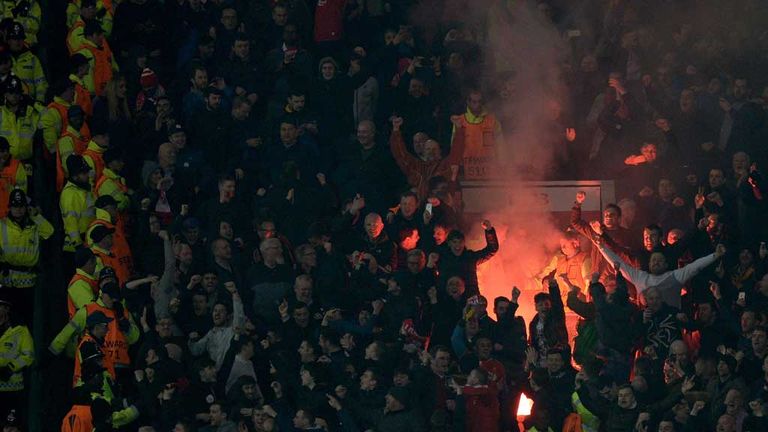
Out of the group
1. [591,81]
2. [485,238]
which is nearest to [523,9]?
[591,81]

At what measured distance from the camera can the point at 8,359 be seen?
58.7 ft

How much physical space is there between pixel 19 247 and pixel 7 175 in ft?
2.99

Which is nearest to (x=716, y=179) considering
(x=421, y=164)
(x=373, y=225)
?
(x=421, y=164)

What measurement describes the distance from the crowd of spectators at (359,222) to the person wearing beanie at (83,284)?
3cm

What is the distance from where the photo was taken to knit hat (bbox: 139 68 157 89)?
21422 mm

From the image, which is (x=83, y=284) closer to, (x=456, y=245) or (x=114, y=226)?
(x=114, y=226)

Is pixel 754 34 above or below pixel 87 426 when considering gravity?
above

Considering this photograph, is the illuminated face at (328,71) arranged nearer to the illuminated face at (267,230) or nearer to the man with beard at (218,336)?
the illuminated face at (267,230)

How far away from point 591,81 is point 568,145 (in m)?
0.82

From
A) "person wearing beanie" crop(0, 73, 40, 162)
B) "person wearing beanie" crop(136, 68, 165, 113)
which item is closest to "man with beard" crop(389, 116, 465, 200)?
"person wearing beanie" crop(136, 68, 165, 113)

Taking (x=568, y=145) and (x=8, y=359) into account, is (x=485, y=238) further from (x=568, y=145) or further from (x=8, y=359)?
(x=8, y=359)

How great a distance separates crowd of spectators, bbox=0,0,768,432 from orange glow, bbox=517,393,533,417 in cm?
5

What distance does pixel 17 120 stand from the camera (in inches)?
776

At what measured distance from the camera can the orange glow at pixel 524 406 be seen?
18484 mm
